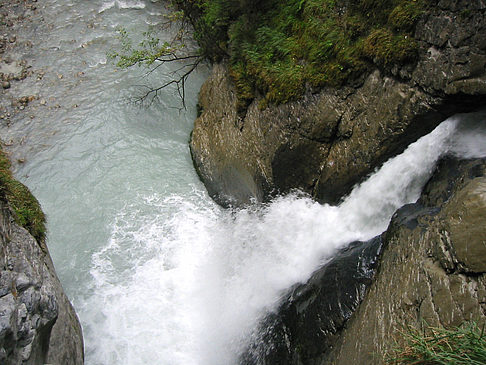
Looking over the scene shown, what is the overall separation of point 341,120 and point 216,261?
335cm

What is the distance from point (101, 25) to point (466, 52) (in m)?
10.9

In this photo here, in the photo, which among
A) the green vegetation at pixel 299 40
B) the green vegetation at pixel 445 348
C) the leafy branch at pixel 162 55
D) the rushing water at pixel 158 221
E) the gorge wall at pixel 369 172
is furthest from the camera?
the leafy branch at pixel 162 55

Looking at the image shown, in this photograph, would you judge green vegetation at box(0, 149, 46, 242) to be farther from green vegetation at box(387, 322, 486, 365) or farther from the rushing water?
green vegetation at box(387, 322, 486, 365)

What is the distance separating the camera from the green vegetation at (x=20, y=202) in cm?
482

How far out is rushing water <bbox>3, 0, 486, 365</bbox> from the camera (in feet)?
18.9

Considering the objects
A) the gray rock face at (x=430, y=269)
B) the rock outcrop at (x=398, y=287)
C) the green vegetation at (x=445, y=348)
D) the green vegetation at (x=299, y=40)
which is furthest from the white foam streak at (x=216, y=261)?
the green vegetation at (x=445, y=348)

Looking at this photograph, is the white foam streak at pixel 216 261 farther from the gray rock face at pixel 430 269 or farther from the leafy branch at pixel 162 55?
the leafy branch at pixel 162 55

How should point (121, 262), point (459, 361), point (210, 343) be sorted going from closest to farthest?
point (459, 361) → point (210, 343) → point (121, 262)

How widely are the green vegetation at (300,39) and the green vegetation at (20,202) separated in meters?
4.16

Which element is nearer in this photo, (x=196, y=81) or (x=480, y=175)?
(x=480, y=175)

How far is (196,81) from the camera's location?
10555mm

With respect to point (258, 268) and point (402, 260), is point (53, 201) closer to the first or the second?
point (258, 268)

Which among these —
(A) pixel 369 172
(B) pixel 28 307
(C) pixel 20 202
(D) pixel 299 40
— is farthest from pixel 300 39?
(B) pixel 28 307

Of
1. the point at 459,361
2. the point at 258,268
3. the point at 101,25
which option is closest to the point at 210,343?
the point at 258,268
